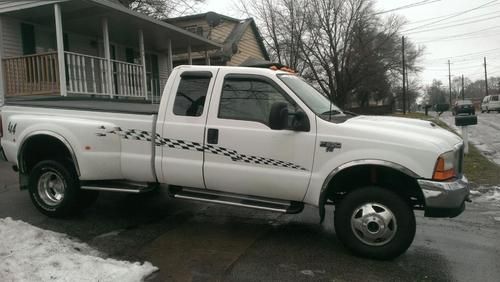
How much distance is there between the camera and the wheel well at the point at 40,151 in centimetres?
604

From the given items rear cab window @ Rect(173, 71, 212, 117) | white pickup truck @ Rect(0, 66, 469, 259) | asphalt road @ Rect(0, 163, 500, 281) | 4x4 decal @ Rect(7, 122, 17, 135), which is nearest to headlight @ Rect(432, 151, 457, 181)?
white pickup truck @ Rect(0, 66, 469, 259)

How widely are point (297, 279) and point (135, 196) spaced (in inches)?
159

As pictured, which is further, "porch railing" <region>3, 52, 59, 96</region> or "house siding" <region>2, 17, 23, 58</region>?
"house siding" <region>2, 17, 23, 58</region>

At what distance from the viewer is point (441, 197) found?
4363mm

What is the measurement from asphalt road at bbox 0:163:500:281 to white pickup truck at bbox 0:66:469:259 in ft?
1.10

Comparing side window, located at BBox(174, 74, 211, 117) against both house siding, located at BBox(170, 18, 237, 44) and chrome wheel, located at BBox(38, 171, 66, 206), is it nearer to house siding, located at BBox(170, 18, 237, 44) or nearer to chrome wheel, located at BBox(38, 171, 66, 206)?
chrome wheel, located at BBox(38, 171, 66, 206)

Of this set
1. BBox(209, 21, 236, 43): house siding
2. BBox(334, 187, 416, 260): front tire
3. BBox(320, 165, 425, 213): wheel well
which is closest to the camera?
BBox(334, 187, 416, 260): front tire

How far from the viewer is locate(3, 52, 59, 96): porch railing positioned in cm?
1242

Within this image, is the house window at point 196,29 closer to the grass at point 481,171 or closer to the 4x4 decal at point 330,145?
the grass at point 481,171

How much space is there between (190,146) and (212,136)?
31cm

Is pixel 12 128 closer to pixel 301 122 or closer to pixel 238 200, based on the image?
pixel 238 200

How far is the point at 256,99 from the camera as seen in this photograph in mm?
5195

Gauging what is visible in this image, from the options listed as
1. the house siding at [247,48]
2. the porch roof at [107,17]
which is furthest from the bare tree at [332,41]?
the porch roof at [107,17]

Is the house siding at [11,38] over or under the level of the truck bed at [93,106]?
over
